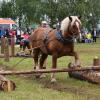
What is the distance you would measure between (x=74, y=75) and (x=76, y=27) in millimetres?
2255

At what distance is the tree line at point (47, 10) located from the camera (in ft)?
159

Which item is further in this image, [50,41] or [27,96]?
[50,41]

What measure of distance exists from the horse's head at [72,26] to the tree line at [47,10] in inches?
1238

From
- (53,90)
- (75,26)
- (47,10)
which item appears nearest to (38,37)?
(75,26)

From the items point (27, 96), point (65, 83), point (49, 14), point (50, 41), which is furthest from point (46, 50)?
point (49, 14)

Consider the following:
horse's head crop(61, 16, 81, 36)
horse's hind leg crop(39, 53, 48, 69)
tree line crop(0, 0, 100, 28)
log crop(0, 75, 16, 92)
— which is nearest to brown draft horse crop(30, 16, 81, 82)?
horse's head crop(61, 16, 81, 36)

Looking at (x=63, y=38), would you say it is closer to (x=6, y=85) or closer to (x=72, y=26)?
(x=72, y=26)

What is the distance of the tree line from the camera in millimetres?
48406

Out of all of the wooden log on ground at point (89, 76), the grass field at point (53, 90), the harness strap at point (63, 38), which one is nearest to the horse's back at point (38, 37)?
the harness strap at point (63, 38)

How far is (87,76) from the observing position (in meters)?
→ 12.2

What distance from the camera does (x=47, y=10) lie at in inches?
1922

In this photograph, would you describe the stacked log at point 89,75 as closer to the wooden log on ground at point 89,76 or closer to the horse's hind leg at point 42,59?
the wooden log on ground at point 89,76

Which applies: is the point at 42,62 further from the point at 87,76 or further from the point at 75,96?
the point at 75,96

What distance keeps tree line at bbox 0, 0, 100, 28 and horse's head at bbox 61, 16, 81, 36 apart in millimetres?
31448
